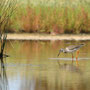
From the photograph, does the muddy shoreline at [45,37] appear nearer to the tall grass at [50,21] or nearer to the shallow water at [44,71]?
the tall grass at [50,21]

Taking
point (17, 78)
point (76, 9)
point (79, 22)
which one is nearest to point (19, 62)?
point (17, 78)

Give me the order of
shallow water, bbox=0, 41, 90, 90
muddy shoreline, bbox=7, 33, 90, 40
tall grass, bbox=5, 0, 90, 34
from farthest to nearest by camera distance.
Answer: tall grass, bbox=5, 0, 90, 34, muddy shoreline, bbox=7, 33, 90, 40, shallow water, bbox=0, 41, 90, 90

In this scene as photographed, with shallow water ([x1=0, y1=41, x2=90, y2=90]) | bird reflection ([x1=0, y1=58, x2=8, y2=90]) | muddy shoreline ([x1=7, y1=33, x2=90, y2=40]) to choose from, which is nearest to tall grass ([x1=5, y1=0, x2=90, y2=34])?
muddy shoreline ([x1=7, y1=33, x2=90, y2=40])

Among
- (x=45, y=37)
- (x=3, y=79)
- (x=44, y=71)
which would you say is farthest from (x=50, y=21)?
(x=3, y=79)

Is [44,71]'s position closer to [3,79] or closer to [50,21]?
[3,79]

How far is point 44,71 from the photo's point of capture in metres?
10.9

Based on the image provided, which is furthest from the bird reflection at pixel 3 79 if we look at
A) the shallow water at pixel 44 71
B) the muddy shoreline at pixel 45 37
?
the muddy shoreline at pixel 45 37

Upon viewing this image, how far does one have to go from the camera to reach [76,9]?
24.8m

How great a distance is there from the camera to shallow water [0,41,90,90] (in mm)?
9047

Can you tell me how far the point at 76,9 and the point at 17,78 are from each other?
15144 millimetres

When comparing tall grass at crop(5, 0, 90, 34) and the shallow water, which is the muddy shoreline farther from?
the shallow water

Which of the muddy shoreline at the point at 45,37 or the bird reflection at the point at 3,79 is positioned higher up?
the bird reflection at the point at 3,79

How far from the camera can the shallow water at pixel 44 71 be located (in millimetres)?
9047

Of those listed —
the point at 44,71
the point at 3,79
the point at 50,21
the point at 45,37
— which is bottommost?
the point at 45,37
